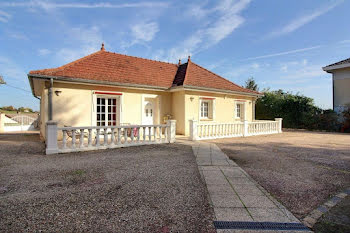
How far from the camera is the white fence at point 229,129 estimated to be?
929cm

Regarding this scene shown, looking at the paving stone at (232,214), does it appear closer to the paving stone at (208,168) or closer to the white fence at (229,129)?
the paving stone at (208,168)

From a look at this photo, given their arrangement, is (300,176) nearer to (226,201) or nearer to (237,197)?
(237,197)

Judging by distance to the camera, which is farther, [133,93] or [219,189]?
[133,93]

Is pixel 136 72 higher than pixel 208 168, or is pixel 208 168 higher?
pixel 136 72

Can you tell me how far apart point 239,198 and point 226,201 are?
24 cm

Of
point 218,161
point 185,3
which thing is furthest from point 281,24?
point 218,161

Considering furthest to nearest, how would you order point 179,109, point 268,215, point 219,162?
point 179,109 < point 219,162 < point 268,215

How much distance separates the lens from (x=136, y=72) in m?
11.3

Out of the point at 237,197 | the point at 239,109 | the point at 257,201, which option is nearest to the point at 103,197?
the point at 237,197

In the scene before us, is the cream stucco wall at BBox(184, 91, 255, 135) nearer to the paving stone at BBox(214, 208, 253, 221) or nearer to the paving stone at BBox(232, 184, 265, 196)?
the paving stone at BBox(232, 184, 265, 196)

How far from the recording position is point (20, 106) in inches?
1443

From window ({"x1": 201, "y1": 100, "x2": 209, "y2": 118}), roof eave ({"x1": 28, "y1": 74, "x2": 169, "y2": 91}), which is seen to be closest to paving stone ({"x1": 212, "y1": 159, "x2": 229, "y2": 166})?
roof eave ({"x1": 28, "y1": 74, "x2": 169, "y2": 91})

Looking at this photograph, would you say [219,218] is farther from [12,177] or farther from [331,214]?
[12,177]

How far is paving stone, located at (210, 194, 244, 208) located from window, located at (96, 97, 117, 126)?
807 centimetres
